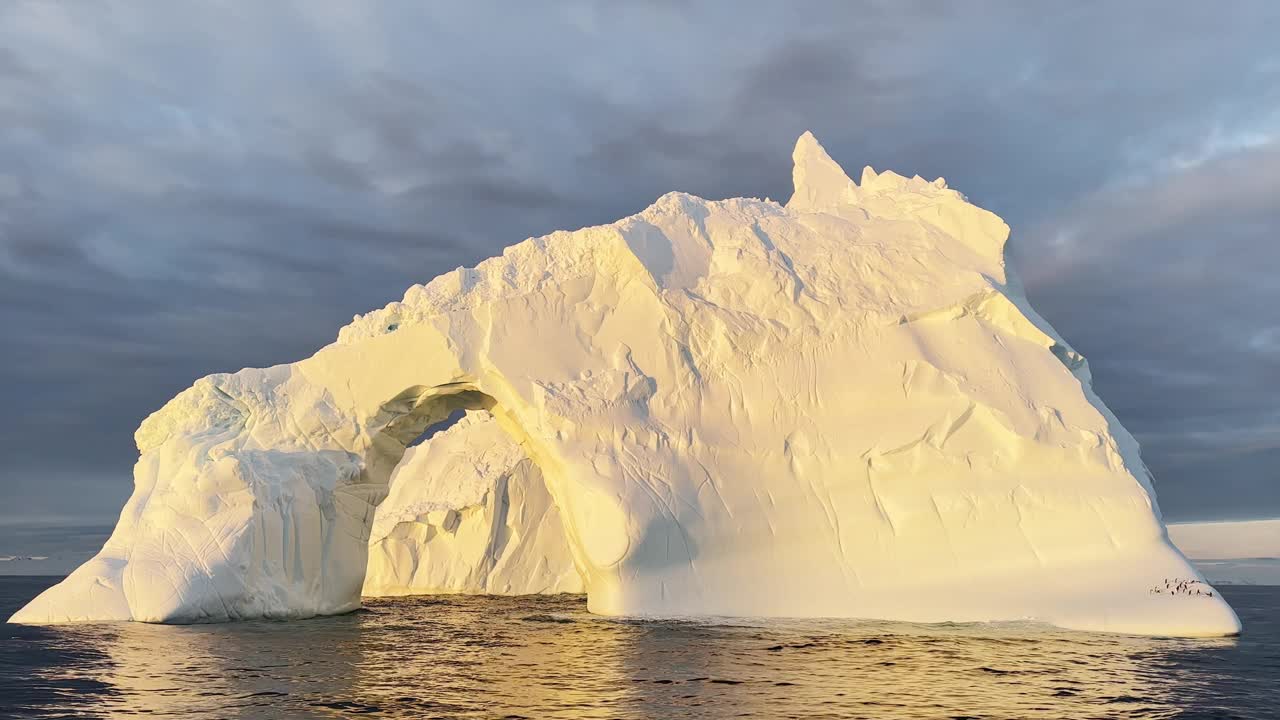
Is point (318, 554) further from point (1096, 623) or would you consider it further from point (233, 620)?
point (1096, 623)

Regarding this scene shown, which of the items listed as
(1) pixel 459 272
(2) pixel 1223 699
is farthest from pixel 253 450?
(2) pixel 1223 699

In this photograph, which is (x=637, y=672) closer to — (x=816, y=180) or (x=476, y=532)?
(x=816, y=180)

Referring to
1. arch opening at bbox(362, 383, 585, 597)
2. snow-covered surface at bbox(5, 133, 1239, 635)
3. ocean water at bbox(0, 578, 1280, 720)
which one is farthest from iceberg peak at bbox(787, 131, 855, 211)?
arch opening at bbox(362, 383, 585, 597)

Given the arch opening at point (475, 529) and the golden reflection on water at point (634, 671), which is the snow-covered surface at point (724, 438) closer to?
the golden reflection on water at point (634, 671)

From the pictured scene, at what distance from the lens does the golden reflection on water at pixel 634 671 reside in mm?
11844

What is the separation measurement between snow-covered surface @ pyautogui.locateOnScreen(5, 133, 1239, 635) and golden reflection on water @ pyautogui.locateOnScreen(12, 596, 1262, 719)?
1099 mm

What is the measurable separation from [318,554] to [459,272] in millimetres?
7390

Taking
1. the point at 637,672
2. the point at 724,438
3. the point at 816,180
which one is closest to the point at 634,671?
the point at 637,672

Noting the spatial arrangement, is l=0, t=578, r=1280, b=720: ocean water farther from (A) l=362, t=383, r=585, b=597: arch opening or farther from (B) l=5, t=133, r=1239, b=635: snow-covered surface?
(A) l=362, t=383, r=585, b=597: arch opening

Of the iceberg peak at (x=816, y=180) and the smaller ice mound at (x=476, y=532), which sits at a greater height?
the iceberg peak at (x=816, y=180)

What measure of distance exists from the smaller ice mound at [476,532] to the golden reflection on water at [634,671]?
1680cm

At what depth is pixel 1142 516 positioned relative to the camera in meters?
Answer: 20.0

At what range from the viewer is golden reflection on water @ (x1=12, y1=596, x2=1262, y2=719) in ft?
38.9

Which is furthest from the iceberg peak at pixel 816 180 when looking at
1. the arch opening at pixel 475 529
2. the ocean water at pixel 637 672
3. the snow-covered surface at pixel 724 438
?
the arch opening at pixel 475 529
